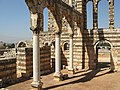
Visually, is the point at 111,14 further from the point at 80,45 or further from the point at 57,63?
the point at 57,63

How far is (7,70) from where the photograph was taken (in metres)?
15.5

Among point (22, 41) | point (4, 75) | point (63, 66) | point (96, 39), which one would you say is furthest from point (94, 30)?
point (22, 41)

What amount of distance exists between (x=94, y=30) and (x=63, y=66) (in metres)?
5.51

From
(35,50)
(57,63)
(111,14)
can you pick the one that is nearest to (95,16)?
(111,14)

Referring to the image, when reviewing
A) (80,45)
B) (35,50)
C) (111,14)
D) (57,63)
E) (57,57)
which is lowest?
(57,63)

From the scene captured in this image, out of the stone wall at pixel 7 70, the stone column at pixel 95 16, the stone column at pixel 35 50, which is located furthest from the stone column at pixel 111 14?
the stone column at pixel 35 50

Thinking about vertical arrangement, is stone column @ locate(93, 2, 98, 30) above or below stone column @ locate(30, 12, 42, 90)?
above

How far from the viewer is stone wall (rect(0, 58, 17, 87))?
48.5 ft

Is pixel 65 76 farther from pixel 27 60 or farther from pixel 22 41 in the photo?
pixel 22 41

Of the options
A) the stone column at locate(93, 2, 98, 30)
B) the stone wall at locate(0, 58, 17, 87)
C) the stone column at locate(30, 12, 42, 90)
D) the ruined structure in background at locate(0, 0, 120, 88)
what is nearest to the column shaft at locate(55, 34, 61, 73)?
the ruined structure in background at locate(0, 0, 120, 88)

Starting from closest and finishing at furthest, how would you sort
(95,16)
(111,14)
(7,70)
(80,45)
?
(7,70)
(111,14)
(80,45)
(95,16)

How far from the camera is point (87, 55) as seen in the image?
872 inches

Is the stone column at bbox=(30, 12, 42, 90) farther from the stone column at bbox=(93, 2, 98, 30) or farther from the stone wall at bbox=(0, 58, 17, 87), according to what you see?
the stone column at bbox=(93, 2, 98, 30)

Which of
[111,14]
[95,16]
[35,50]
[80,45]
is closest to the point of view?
[35,50]
